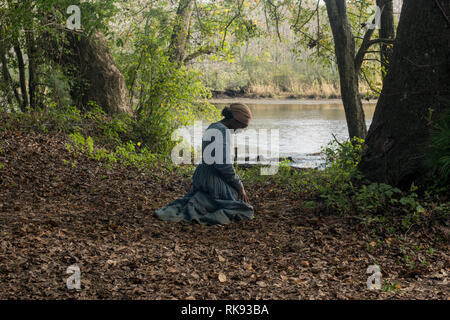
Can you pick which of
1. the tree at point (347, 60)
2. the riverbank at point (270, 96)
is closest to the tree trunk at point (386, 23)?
the tree at point (347, 60)

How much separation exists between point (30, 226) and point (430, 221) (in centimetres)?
442

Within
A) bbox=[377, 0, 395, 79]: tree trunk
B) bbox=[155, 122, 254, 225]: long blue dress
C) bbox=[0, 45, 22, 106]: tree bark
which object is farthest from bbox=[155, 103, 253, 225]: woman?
bbox=[0, 45, 22, 106]: tree bark

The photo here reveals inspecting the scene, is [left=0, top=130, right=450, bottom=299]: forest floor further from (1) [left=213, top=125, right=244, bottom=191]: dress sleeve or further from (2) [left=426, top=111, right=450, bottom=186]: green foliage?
(2) [left=426, top=111, right=450, bottom=186]: green foliage

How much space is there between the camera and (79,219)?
5.91m

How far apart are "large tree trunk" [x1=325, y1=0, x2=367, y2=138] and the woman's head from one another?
4172mm

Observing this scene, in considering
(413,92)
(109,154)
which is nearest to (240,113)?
(413,92)

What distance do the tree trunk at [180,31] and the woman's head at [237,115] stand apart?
7.37m

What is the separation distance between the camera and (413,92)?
19.1 ft

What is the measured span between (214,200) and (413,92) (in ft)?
9.13

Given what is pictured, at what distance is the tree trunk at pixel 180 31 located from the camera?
42.9 ft

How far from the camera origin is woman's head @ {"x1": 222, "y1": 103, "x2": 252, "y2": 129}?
5941 millimetres

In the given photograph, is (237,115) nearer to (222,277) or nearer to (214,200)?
(214,200)

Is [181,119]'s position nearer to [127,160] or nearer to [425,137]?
[127,160]
